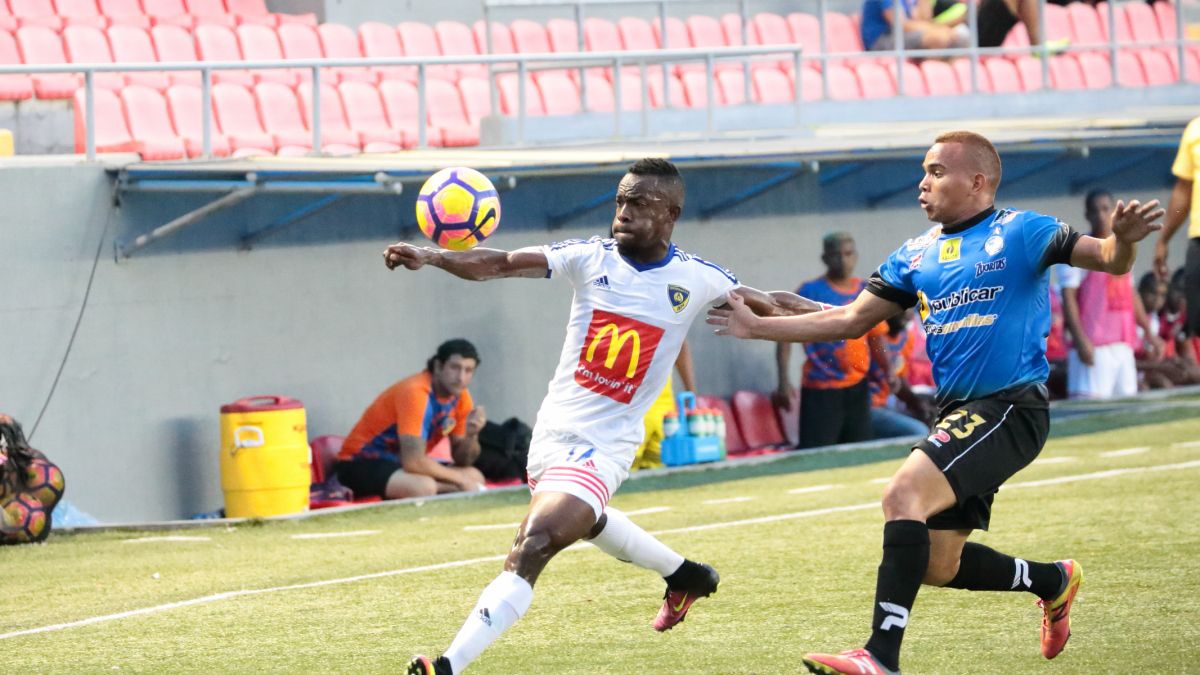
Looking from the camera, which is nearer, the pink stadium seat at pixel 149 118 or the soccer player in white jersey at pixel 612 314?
the soccer player in white jersey at pixel 612 314

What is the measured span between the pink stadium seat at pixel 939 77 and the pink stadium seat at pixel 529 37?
517 cm

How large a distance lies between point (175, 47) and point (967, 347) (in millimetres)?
11664

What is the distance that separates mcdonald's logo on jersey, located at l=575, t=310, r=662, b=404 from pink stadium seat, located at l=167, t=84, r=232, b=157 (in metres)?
9.13

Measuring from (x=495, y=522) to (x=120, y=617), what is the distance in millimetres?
3917

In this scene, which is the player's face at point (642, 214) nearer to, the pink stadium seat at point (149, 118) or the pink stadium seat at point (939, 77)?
the pink stadium seat at point (149, 118)

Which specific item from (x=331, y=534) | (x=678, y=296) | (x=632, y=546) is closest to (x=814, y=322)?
(x=678, y=296)

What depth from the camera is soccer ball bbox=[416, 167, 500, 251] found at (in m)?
8.08

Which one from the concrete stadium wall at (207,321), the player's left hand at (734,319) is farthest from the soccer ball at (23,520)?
the player's left hand at (734,319)

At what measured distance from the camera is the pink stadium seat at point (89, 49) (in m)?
15.8

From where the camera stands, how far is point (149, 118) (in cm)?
1552

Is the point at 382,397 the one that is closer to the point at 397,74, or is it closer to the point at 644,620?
the point at 397,74

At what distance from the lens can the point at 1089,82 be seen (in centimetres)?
2412

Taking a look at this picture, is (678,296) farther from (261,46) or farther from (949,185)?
(261,46)

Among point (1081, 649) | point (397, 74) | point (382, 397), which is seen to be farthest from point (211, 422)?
point (1081, 649)
